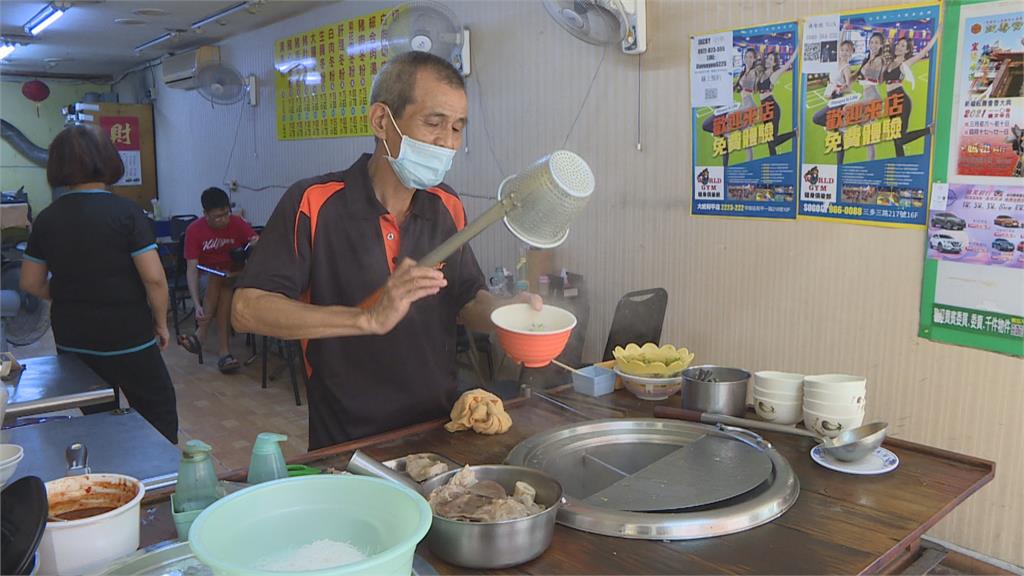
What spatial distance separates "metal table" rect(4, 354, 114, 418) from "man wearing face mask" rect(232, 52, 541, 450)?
0.86 metres

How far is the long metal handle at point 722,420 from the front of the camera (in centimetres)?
172

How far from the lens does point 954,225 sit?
8.76ft

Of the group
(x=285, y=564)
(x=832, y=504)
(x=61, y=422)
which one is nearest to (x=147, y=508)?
(x=285, y=564)

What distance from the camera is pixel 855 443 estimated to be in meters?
1.56

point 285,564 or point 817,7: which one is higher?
point 817,7

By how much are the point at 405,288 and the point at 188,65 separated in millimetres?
7561

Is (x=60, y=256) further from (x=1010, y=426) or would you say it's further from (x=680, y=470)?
(x=1010, y=426)

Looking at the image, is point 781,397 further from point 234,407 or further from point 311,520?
point 234,407

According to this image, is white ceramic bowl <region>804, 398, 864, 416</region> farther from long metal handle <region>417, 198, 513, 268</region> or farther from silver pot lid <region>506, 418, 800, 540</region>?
long metal handle <region>417, 198, 513, 268</region>

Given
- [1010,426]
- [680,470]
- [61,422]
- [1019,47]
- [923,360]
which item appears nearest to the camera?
[680,470]

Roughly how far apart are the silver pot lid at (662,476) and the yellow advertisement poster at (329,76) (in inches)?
162

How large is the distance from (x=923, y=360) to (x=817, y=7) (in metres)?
1.43

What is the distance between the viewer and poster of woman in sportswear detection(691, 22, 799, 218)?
312cm

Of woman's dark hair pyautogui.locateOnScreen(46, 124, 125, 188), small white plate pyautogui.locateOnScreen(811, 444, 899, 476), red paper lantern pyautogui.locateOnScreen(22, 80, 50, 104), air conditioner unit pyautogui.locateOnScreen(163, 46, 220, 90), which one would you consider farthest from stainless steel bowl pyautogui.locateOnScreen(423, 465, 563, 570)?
red paper lantern pyautogui.locateOnScreen(22, 80, 50, 104)
